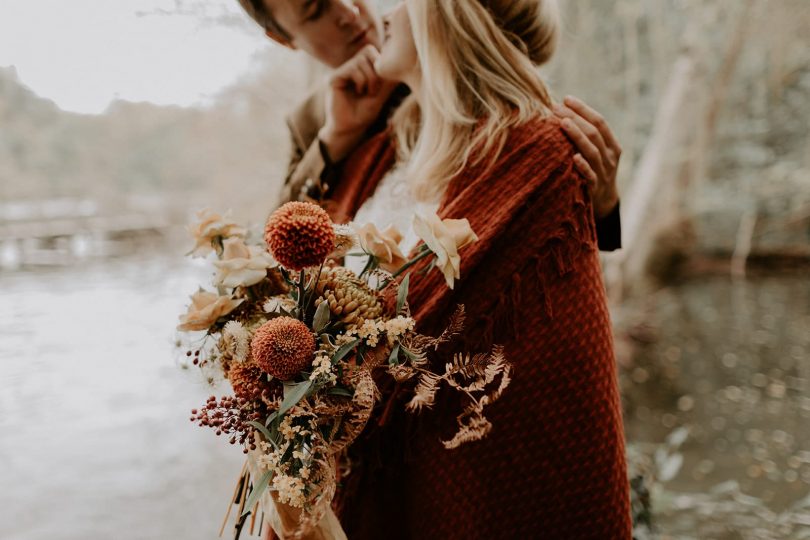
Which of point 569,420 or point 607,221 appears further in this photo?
point 607,221

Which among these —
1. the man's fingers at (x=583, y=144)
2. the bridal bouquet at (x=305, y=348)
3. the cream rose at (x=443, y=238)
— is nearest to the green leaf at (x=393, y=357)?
the bridal bouquet at (x=305, y=348)

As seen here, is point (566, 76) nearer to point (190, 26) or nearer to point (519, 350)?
point (190, 26)

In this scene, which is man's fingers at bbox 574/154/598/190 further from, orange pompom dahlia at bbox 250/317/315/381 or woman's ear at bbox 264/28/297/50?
woman's ear at bbox 264/28/297/50

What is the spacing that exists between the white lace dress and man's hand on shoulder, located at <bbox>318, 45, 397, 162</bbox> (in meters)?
0.13

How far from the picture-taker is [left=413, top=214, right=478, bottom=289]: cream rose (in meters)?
0.70

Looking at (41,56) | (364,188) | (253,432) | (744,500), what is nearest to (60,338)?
(41,56)

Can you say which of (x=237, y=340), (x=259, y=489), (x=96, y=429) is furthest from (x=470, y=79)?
(x=96, y=429)

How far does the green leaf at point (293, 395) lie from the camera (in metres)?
0.64

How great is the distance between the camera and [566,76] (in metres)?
3.84

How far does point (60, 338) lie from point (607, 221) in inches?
117

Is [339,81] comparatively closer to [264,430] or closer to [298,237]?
[298,237]

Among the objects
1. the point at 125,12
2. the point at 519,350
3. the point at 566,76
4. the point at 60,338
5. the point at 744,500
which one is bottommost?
the point at 744,500

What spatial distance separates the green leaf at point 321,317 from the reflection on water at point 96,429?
1291 mm

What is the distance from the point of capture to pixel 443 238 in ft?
2.33
